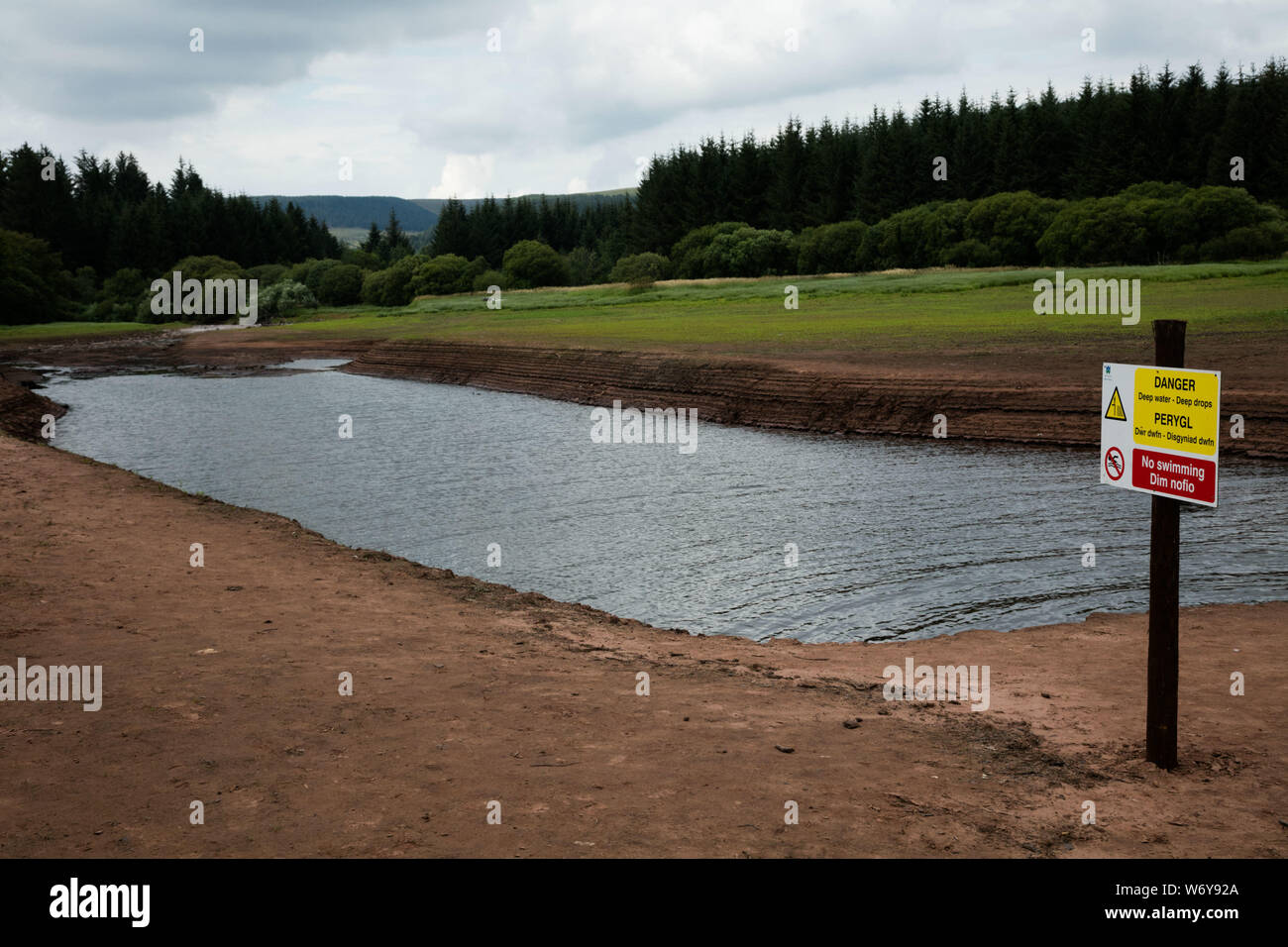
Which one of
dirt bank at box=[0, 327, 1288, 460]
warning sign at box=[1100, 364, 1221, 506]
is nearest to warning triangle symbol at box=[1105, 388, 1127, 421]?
warning sign at box=[1100, 364, 1221, 506]

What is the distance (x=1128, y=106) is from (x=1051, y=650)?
118 metres

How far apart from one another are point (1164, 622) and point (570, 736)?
503 centimetres

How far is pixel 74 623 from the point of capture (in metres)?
11.8

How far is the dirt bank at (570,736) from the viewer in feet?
22.4

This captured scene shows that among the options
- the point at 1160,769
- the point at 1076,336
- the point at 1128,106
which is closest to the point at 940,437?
the point at 1076,336

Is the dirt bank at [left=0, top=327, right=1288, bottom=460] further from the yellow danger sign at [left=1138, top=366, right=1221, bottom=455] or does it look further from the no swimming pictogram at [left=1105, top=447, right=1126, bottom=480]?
the yellow danger sign at [left=1138, top=366, right=1221, bottom=455]

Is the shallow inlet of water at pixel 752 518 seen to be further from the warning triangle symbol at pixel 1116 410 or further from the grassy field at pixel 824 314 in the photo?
the grassy field at pixel 824 314

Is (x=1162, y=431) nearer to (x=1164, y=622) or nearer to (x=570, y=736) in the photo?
(x=1164, y=622)

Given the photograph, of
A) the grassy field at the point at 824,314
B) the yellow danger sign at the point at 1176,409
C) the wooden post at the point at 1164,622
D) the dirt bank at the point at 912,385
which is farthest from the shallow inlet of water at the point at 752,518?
the grassy field at the point at 824,314

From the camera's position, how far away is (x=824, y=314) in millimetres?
60875

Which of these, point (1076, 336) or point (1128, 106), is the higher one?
point (1128, 106)

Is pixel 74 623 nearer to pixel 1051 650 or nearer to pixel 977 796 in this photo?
pixel 977 796

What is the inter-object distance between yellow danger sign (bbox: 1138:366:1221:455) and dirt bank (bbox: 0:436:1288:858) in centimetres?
266

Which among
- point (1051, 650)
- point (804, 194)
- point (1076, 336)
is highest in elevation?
point (804, 194)
